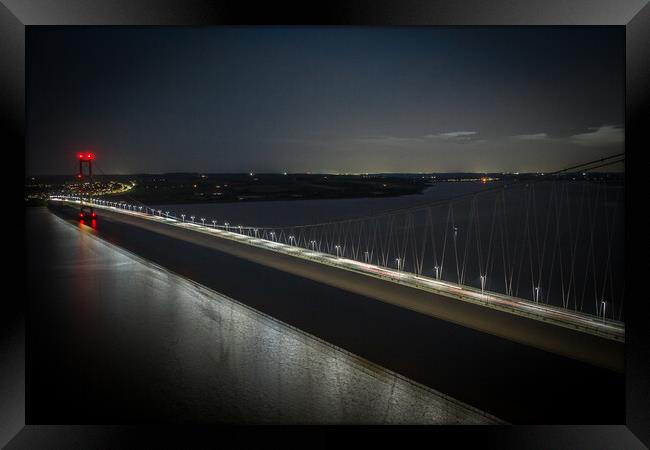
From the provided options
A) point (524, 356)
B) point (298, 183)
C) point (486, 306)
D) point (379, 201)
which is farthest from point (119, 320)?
point (298, 183)

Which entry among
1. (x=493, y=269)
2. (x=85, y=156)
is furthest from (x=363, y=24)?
(x=85, y=156)

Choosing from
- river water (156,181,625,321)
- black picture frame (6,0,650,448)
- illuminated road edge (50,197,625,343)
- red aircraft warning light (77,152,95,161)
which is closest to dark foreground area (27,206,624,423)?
illuminated road edge (50,197,625,343)

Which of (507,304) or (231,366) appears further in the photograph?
(231,366)

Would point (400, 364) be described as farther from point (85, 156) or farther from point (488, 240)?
point (85, 156)

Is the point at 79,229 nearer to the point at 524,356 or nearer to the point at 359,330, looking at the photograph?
the point at 359,330

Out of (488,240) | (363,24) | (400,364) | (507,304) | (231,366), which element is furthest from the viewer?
(488,240)

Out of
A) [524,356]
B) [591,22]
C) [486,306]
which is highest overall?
[591,22]
